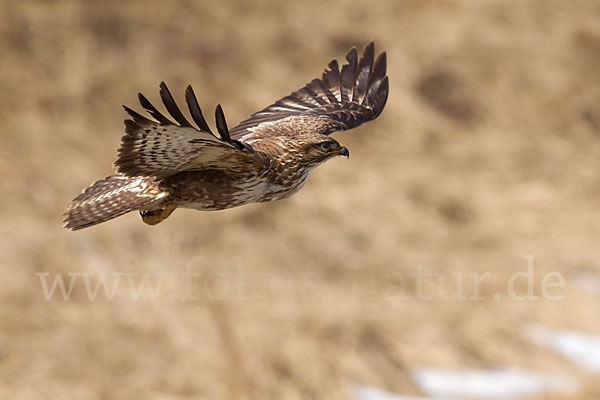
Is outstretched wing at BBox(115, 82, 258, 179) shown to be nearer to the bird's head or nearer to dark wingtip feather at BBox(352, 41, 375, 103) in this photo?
the bird's head

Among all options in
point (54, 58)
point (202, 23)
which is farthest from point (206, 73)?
A: point (54, 58)

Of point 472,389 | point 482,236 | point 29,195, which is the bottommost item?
point 472,389

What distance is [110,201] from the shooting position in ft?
21.9

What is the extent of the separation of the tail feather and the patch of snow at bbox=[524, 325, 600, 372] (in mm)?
17564

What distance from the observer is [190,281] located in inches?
818

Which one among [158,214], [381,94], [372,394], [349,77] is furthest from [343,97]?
[372,394]

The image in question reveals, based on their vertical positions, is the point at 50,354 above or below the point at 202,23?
below

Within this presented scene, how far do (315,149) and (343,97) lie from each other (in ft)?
7.84

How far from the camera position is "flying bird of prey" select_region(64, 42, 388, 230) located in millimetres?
5801

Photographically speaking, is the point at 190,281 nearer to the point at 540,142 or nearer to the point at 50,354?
the point at 50,354

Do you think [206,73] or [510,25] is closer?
[206,73]

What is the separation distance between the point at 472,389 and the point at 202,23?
37.4 feet

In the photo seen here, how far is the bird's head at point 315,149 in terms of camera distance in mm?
6742

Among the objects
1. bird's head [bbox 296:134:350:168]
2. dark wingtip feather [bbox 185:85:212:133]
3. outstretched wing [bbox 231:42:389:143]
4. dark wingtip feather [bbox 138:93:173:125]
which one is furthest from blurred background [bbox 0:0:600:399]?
dark wingtip feather [bbox 185:85:212:133]
